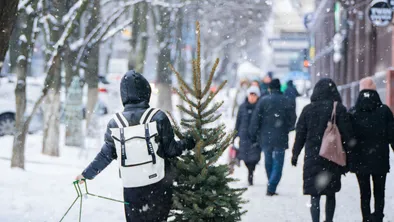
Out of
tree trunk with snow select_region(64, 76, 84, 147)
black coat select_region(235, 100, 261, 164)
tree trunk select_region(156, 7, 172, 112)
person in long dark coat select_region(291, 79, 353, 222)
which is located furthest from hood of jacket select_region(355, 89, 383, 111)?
tree trunk select_region(156, 7, 172, 112)

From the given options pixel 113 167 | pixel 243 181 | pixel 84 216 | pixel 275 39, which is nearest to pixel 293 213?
pixel 84 216

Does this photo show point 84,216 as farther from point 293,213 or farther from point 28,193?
point 293,213

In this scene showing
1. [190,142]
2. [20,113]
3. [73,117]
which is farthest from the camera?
[73,117]

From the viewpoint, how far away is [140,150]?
212 inches

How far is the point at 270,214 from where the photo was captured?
9.37m

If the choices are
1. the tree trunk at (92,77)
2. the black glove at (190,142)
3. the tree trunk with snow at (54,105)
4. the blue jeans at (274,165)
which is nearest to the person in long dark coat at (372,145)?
the black glove at (190,142)

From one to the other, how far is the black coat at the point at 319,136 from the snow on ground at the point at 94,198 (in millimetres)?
1363

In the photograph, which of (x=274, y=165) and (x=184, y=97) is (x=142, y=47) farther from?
(x=184, y=97)

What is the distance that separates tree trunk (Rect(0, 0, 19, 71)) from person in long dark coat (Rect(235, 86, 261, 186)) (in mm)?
5451

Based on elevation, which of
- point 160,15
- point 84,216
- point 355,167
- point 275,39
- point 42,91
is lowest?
Answer: point 84,216

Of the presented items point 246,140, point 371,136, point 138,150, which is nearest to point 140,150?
point 138,150

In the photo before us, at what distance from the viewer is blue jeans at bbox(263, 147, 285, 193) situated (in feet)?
36.0

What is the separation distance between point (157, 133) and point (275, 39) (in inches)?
3094

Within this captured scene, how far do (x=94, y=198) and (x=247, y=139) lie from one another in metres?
3.10
